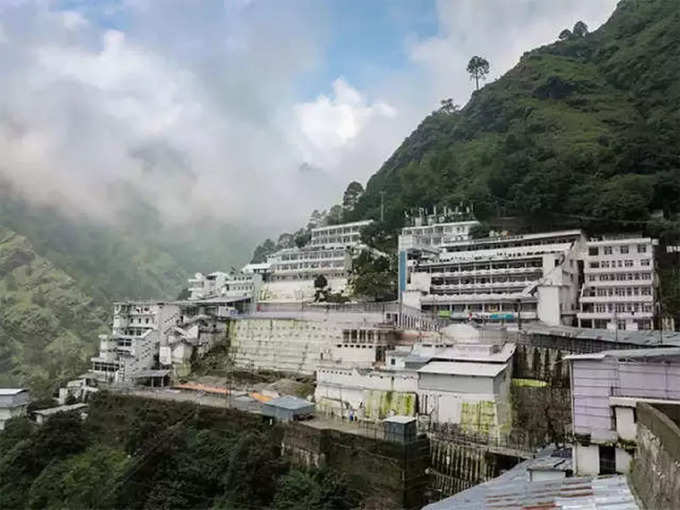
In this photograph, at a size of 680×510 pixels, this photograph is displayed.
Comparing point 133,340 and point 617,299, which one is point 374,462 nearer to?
point 617,299

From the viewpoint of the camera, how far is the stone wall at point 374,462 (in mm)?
23359

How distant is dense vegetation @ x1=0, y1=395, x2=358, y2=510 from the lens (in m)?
25.1

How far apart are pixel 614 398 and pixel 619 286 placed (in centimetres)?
2375

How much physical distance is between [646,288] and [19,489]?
40500 millimetres

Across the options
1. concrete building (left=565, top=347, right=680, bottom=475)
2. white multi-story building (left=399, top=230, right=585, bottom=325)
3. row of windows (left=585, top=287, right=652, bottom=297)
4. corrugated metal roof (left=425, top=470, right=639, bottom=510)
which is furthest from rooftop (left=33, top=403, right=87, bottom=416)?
row of windows (left=585, top=287, right=652, bottom=297)

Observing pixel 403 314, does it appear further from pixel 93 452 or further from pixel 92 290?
pixel 92 290

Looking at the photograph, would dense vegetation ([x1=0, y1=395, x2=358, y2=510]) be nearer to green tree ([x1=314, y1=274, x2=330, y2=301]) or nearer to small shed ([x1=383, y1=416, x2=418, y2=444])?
small shed ([x1=383, y1=416, x2=418, y2=444])

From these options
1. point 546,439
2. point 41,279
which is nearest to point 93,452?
point 546,439

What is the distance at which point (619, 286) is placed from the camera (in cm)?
3550

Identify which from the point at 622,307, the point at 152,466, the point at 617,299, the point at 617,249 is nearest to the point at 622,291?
the point at 617,299

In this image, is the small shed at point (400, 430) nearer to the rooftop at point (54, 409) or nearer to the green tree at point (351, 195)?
the rooftop at point (54, 409)

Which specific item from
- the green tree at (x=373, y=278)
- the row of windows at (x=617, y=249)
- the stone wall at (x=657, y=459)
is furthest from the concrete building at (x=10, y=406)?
the stone wall at (x=657, y=459)

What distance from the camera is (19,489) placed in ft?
107

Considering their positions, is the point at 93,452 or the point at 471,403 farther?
the point at 93,452
